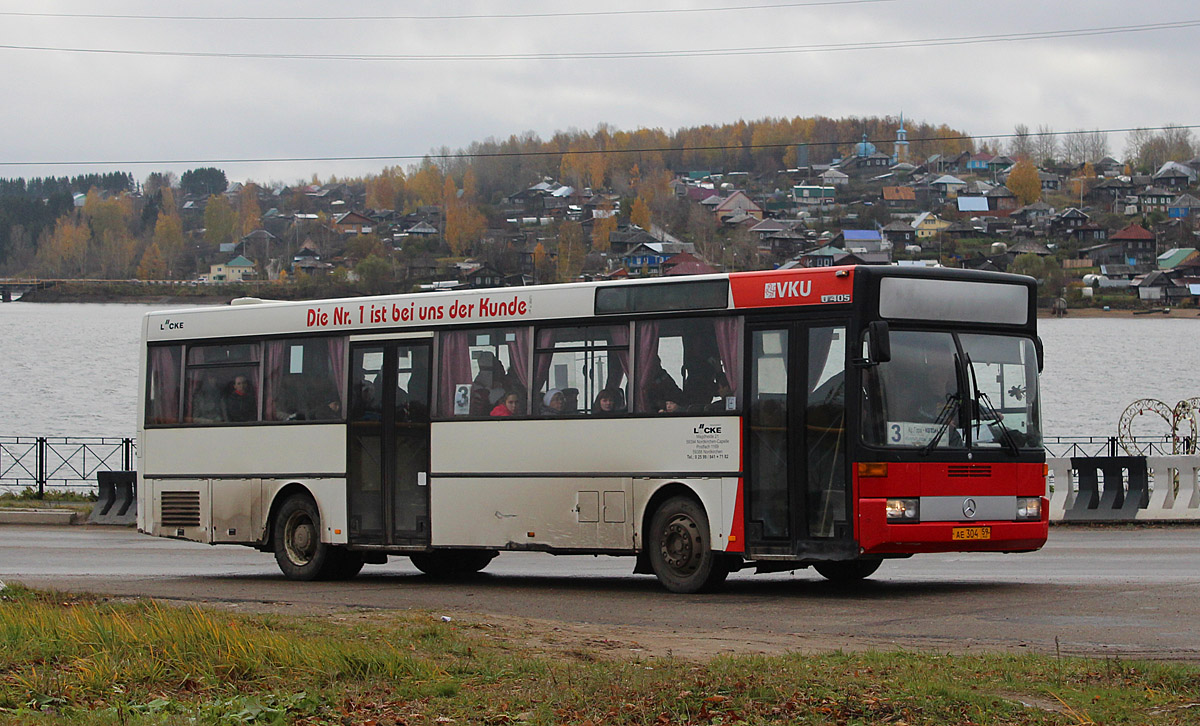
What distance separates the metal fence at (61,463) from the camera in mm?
34816

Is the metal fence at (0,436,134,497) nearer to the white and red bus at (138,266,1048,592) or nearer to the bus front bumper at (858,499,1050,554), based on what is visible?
the white and red bus at (138,266,1048,592)

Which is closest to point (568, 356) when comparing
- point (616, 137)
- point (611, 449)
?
point (611, 449)

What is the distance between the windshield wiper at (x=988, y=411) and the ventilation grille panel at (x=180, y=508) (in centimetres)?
943

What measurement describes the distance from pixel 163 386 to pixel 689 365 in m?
7.73

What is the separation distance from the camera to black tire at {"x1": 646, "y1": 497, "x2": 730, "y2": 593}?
14312 millimetres

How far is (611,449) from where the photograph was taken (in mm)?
15008

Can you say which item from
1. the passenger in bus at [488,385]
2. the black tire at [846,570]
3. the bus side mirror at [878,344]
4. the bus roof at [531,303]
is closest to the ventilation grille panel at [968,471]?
the bus side mirror at [878,344]

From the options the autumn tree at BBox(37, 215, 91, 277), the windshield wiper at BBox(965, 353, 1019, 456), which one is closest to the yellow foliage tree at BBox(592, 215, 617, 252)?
the autumn tree at BBox(37, 215, 91, 277)

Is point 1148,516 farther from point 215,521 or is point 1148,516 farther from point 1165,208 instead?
point 1165,208

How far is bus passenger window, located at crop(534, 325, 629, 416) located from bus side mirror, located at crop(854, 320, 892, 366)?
2648 millimetres

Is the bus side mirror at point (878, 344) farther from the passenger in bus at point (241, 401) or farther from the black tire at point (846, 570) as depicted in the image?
the passenger in bus at point (241, 401)

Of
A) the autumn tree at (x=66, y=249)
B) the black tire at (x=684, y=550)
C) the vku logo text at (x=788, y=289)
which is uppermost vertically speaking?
the autumn tree at (x=66, y=249)

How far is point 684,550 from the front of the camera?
14516 millimetres

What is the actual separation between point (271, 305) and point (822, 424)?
757cm
